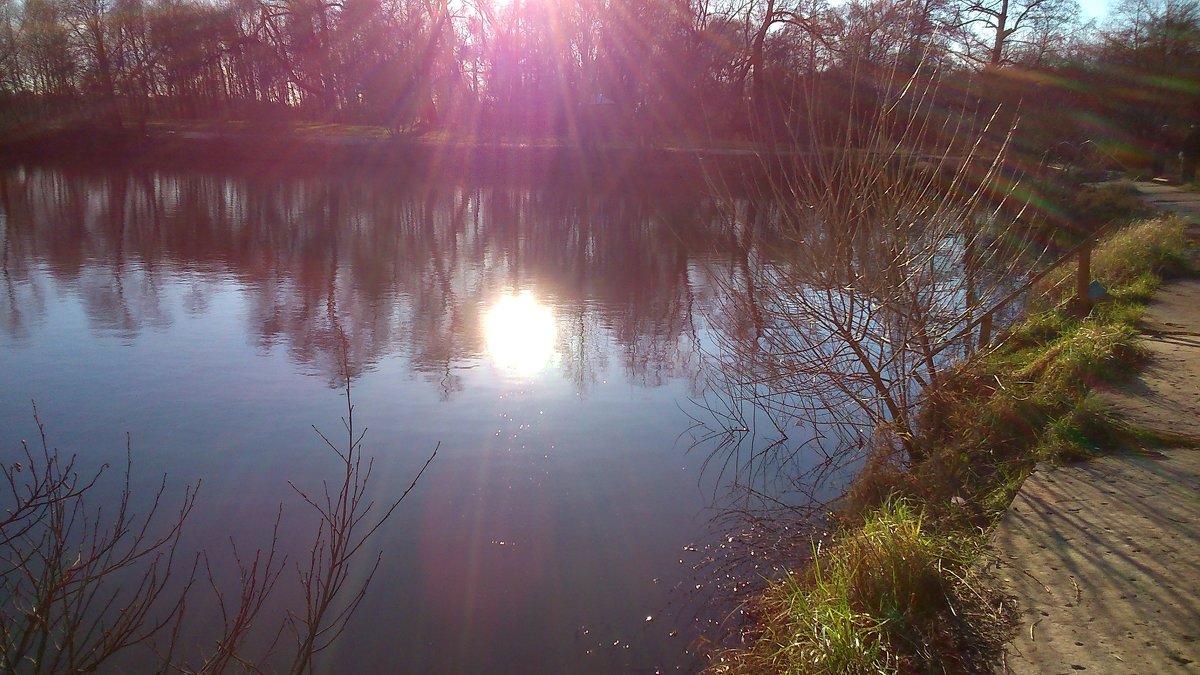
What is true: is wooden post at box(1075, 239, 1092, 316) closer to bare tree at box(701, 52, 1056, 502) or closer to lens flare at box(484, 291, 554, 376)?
bare tree at box(701, 52, 1056, 502)

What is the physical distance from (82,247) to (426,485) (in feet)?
47.6

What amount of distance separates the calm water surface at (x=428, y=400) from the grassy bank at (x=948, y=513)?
1064mm

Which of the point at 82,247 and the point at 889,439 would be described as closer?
the point at 889,439

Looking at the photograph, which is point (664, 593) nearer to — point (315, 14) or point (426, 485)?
point (426, 485)

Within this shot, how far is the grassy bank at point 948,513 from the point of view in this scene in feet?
13.4

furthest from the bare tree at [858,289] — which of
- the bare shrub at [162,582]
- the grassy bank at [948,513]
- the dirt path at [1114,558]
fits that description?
the bare shrub at [162,582]

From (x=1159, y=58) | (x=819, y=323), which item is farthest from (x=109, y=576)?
(x=1159, y=58)

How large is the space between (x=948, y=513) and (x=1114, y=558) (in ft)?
4.23

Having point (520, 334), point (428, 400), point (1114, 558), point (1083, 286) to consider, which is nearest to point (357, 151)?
point (520, 334)

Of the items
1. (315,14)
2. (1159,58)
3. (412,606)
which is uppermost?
(315,14)

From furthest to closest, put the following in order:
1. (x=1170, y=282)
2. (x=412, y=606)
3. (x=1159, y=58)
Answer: (x=1159, y=58) → (x=1170, y=282) → (x=412, y=606)

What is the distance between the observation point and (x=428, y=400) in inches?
371

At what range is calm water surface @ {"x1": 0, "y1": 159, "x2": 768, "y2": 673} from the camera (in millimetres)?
5700

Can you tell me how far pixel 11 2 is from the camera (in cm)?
3962
